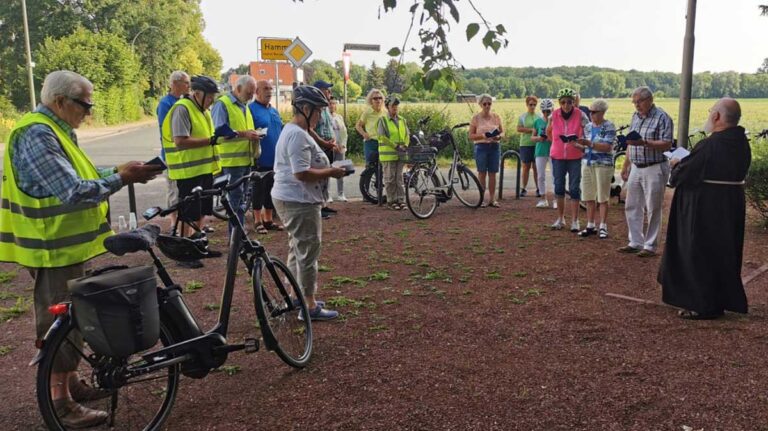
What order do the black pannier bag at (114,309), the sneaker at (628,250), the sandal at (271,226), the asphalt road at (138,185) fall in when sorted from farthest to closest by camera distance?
the asphalt road at (138,185) < the sandal at (271,226) < the sneaker at (628,250) < the black pannier bag at (114,309)

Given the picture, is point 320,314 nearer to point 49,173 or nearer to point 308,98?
point 308,98

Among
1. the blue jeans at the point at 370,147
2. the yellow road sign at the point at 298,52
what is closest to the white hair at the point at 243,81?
the blue jeans at the point at 370,147

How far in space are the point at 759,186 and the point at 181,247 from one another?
7890mm

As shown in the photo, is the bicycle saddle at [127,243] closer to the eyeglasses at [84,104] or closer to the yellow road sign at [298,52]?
the eyeglasses at [84,104]

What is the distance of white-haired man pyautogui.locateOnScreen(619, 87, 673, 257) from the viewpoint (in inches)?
277

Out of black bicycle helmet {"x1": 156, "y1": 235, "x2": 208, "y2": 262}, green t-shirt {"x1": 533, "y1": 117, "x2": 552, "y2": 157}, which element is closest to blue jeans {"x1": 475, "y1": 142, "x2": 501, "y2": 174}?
green t-shirt {"x1": 533, "y1": 117, "x2": 552, "y2": 157}

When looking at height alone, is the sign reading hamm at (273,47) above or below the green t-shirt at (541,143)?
above

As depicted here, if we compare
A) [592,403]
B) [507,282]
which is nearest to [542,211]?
[507,282]

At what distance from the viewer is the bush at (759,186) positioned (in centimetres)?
850

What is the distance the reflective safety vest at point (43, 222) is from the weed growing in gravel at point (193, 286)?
2.70 m

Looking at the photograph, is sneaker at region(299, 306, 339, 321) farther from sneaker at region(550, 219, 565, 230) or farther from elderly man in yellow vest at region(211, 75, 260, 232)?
sneaker at region(550, 219, 565, 230)

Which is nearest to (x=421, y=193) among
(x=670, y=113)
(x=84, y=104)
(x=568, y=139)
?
(x=568, y=139)

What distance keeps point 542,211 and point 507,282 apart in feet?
14.3

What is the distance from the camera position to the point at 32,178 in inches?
129
